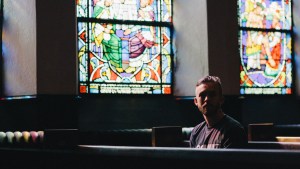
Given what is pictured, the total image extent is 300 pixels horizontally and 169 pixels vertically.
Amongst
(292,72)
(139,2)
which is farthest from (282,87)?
(139,2)

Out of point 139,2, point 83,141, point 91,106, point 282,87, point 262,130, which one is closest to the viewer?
→ point 262,130

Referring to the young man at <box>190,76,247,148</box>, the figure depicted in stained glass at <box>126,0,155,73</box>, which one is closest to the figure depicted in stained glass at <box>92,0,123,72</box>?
the figure depicted in stained glass at <box>126,0,155,73</box>

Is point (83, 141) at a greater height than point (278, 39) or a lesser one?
lesser

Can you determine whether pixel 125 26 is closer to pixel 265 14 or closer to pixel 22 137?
pixel 265 14

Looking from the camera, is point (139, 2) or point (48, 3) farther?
point (139, 2)

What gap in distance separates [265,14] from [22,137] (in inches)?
167

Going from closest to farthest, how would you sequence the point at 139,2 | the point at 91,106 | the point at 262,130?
the point at 262,130 < the point at 91,106 < the point at 139,2

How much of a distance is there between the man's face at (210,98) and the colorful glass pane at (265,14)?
15.5 ft

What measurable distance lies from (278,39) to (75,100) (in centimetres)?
314

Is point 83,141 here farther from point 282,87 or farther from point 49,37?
point 282,87

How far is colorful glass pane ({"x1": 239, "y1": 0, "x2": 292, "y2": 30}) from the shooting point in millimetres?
7759

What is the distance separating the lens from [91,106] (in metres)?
6.70

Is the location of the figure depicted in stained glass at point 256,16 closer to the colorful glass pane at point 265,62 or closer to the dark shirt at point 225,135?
the colorful glass pane at point 265,62

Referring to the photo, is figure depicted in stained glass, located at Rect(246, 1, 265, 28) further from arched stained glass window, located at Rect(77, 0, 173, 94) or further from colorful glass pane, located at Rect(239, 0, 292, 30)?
arched stained glass window, located at Rect(77, 0, 173, 94)
